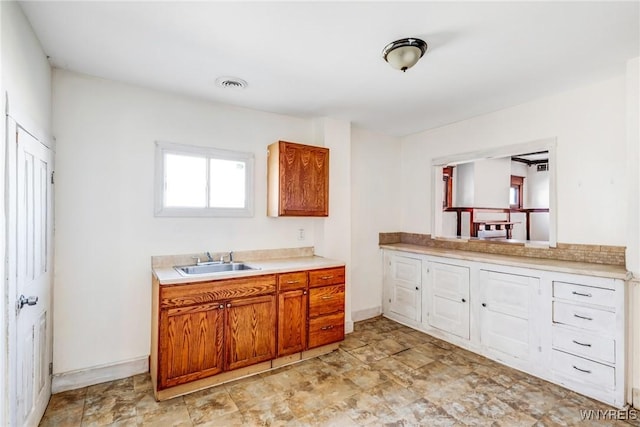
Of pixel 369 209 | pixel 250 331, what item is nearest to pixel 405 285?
pixel 369 209

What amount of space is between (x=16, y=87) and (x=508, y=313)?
3976 mm

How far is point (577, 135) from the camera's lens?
282 centimetres

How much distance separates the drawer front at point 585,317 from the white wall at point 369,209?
205 centimetres

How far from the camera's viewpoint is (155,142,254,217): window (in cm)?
289

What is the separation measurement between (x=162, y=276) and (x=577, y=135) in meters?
3.81

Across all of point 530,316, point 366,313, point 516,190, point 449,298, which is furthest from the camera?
point 516,190

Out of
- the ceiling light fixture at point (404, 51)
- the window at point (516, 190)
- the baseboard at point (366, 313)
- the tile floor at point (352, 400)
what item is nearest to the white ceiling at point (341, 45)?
the ceiling light fixture at point (404, 51)

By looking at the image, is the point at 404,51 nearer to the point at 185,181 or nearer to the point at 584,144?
the point at 584,144

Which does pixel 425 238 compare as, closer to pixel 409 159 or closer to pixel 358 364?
pixel 409 159

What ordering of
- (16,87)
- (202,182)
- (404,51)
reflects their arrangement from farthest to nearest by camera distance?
1. (202,182)
2. (404,51)
3. (16,87)

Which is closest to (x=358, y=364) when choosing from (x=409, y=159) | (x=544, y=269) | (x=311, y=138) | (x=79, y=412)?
(x=544, y=269)

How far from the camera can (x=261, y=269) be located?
280cm

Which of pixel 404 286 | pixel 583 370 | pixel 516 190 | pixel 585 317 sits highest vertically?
pixel 516 190

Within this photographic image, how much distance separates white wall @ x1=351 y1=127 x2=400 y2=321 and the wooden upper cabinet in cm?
79
